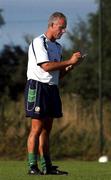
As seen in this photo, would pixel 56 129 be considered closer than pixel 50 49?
No

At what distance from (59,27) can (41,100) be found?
38.2 inches

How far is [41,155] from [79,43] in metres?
44.9

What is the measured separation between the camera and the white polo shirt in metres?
9.93

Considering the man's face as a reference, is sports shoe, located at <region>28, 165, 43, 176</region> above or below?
below

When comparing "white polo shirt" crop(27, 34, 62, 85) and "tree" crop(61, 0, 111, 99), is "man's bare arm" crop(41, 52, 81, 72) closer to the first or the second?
"white polo shirt" crop(27, 34, 62, 85)

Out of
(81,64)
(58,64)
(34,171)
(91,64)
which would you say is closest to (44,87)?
(58,64)

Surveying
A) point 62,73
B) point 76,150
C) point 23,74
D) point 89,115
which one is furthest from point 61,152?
point 23,74

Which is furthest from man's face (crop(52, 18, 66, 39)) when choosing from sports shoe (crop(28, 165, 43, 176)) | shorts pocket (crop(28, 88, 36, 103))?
sports shoe (crop(28, 165, 43, 176))

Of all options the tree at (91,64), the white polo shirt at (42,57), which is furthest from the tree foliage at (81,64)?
the white polo shirt at (42,57)

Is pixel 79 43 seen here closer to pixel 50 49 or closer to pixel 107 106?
pixel 107 106

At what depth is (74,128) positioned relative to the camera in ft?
82.8

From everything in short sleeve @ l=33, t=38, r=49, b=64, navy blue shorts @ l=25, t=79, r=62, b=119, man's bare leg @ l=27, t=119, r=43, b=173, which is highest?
short sleeve @ l=33, t=38, r=49, b=64

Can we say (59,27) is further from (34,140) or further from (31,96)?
(34,140)

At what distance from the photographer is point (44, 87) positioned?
10.0m
